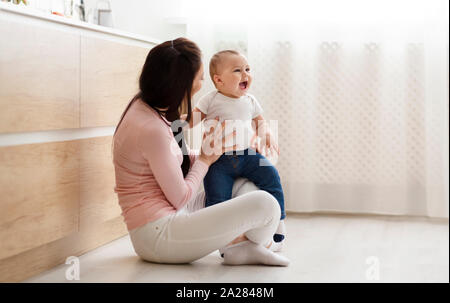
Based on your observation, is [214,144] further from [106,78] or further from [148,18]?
[148,18]

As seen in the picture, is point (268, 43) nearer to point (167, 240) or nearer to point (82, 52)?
point (82, 52)

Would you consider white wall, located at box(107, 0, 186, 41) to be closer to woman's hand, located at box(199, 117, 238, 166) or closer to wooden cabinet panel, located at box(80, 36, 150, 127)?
wooden cabinet panel, located at box(80, 36, 150, 127)

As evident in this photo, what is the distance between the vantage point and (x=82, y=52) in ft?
5.36

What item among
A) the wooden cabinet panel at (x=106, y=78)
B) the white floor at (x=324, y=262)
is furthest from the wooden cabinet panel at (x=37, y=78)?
the white floor at (x=324, y=262)

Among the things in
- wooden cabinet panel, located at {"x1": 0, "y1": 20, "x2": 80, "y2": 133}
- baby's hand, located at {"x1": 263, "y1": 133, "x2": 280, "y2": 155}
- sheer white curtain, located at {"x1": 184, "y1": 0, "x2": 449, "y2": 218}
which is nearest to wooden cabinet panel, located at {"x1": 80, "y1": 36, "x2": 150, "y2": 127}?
wooden cabinet panel, located at {"x1": 0, "y1": 20, "x2": 80, "y2": 133}

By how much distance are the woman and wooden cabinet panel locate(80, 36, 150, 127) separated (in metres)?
0.17

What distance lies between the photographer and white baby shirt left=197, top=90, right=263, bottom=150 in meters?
1.76

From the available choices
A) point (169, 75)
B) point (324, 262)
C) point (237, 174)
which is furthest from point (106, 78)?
point (324, 262)

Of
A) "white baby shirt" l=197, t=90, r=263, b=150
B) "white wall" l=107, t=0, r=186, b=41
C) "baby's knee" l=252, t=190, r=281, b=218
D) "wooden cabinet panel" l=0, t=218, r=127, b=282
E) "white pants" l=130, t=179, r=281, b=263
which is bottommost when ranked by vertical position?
"wooden cabinet panel" l=0, t=218, r=127, b=282

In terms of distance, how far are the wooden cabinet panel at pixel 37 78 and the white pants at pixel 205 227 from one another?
1.35 feet

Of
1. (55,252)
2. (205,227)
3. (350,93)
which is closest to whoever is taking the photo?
(205,227)

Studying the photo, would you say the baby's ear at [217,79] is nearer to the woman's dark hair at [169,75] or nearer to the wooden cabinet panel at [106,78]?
the woman's dark hair at [169,75]

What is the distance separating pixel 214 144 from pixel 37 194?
55 centimetres

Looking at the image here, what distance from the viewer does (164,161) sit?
1.51m
